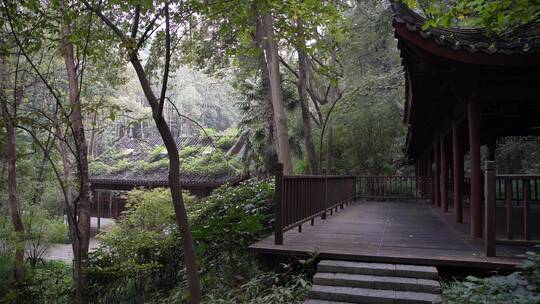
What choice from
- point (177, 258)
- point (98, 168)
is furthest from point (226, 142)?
point (177, 258)

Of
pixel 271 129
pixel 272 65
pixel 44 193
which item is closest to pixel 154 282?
pixel 272 65

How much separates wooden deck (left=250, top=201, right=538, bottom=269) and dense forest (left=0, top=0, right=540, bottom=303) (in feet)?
1.27

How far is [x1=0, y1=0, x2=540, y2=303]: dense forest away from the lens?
3955 millimetres

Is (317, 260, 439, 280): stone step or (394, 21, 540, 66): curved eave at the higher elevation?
(394, 21, 540, 66): curved eave

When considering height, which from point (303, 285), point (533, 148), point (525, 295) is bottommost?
point (303, 285)

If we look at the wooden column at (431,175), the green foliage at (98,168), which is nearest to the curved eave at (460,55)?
the wooden column at (431,175)

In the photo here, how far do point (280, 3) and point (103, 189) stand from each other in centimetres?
1756

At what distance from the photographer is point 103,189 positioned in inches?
755

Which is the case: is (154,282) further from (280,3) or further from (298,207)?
(280,3)

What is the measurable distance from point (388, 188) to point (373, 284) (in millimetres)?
11871

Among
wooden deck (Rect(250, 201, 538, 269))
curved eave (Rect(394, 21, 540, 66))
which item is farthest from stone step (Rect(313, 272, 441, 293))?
curved eave (Rect(394, 21, 540, 66))

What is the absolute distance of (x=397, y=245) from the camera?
16.0 ft

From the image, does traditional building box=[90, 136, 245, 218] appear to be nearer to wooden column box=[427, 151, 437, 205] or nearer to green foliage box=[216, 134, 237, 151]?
green foliage box=[216, 134, 237, 151]

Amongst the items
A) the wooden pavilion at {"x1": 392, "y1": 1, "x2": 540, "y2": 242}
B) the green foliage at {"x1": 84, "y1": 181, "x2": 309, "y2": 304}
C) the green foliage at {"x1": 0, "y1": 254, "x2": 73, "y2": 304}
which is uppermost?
the wooden pavilion at {"x1": 392, "y1": 1, "x2": 540, "y2": 242}
